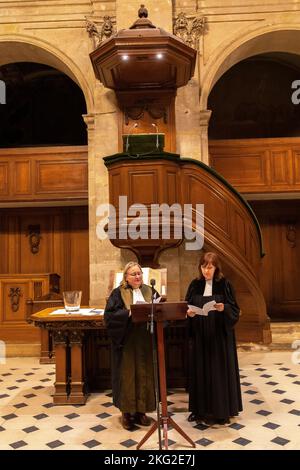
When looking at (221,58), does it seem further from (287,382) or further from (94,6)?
(287,382)

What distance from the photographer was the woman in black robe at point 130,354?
403cm

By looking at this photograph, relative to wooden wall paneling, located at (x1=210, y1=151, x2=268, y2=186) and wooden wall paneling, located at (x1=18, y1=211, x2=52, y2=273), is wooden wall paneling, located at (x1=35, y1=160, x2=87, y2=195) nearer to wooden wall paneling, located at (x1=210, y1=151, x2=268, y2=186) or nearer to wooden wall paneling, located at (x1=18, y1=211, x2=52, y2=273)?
wooden wall paneling, located at (x1=18, y1=211, x2=52, y2=273)

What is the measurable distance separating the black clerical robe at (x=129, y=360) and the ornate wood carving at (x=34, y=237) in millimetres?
6046

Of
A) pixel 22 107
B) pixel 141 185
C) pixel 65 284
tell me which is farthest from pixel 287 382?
pixel 22 107

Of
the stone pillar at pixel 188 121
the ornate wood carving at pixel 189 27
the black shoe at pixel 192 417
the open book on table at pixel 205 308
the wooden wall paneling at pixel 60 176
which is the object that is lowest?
the black shoe at pixel 192 417

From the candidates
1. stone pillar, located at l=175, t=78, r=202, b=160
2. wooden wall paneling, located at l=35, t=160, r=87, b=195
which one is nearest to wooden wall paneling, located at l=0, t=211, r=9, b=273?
wooden wall paneling, located at l=35, t=160, r=87, b=195

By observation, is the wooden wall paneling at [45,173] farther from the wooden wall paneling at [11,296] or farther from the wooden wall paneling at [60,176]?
the wooden wall paneling at [11,296]

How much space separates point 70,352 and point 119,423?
110 cm

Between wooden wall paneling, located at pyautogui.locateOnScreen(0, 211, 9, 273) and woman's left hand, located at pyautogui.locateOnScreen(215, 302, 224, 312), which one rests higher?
wooden wall paneling, located at pyautogui.locateOnScreen(0, 211, 9, 273)

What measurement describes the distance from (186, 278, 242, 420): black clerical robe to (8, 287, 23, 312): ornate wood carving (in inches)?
182

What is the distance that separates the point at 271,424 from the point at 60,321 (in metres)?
2.48

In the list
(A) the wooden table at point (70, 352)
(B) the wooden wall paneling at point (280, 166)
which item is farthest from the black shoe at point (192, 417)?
(B) the wooden wall paneling at point (280, 166)

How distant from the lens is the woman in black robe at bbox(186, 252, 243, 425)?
4.05 metres

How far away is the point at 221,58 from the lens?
7844 millimetres
